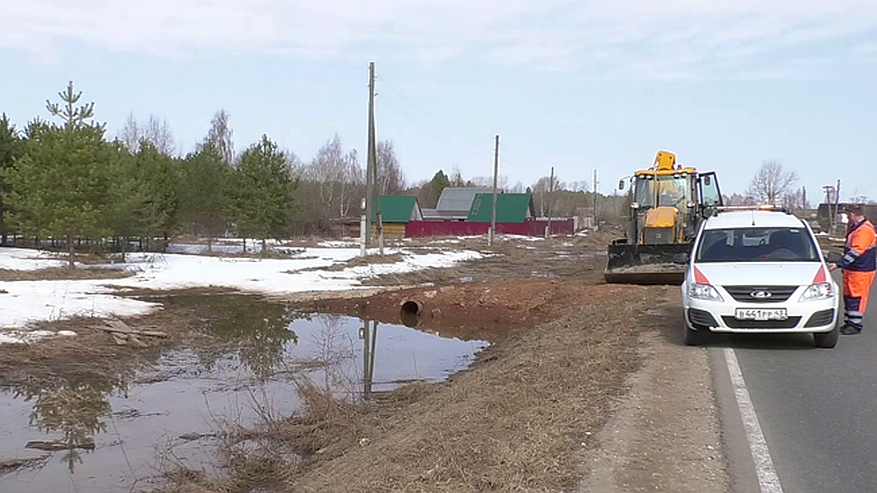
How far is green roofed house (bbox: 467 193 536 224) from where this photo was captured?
74500mm

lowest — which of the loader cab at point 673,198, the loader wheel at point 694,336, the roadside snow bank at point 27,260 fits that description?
the roadside snow bank at point 27,260

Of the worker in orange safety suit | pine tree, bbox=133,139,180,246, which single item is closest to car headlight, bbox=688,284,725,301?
the worker in orange safety suit

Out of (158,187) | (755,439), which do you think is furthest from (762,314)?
(158,187)

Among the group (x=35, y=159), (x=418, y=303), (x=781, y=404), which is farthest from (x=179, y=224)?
(x=781, y=404)

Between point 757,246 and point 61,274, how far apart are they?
71.6 feet

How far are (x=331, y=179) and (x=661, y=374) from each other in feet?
291

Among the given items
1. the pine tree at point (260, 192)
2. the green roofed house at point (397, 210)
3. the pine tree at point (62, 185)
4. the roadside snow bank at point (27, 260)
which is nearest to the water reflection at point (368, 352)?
the pine tree at point (62, 185)

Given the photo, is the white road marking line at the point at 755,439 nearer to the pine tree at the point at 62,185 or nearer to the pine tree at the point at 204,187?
the pine tree at the point at 62,185

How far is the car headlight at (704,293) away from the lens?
909 centimetres

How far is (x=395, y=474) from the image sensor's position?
17.5ft

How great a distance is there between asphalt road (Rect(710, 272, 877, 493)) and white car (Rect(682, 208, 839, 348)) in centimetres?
38

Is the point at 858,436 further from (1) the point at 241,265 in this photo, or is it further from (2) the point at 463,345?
(1) the point at 241,265

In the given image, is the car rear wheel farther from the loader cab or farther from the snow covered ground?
the snow covered ground

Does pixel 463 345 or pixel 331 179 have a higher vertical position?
pixel 331 179
